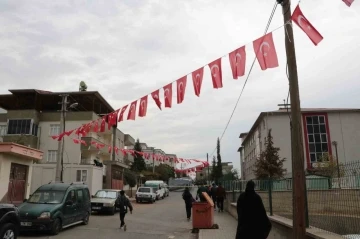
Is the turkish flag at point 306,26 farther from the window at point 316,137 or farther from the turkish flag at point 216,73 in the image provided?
the window at point 316,137

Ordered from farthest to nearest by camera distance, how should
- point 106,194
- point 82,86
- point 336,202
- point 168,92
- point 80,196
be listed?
point 82,86
point 106,194
point 80,196
point 168,92
point 336,202

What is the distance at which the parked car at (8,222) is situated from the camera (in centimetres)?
833

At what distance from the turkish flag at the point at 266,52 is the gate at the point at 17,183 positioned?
1764 cm

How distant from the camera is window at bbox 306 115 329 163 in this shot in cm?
4969

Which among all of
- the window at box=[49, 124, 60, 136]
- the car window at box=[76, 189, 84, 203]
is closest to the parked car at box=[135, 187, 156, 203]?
the window at box=[49, 124, 60, 136]

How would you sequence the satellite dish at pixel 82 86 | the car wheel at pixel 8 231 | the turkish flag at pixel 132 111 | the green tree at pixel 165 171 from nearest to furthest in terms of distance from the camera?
the car wheel at pixel 8 231 → the turkish flag at pixel 132 111 → the satellite dish at pixel 82 86 → the green tree at pixel 165 171

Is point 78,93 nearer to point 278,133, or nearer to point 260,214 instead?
point 278,133

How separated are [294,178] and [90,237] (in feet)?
26.1

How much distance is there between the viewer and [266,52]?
314 inches

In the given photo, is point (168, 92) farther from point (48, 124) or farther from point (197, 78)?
point (48, 124)

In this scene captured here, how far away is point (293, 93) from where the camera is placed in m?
6.95

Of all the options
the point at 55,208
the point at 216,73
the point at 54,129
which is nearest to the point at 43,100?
the point at 54,129

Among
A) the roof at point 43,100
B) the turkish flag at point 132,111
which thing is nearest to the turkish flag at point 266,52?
the turkish flag at point 132,111

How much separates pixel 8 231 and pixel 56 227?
3865 millimetres
